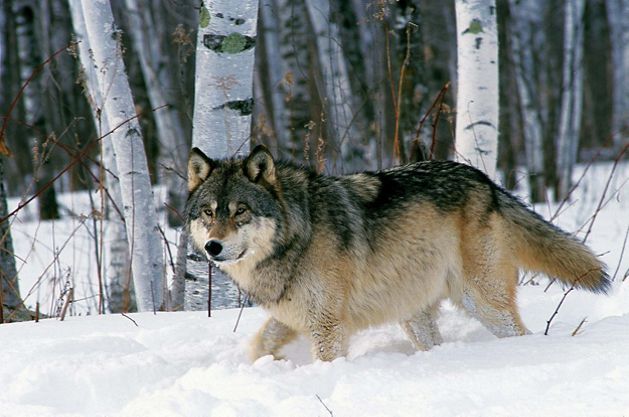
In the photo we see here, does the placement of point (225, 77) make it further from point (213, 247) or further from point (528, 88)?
point (528, 88)

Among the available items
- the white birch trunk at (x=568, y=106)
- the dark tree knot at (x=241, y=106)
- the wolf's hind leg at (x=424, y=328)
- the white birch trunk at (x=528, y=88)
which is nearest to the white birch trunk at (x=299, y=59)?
the white birch trunk at (x=528, y=88)

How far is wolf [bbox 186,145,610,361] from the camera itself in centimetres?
390

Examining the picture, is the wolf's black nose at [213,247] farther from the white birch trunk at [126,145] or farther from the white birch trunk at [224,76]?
the white birch trunk at [126,145]

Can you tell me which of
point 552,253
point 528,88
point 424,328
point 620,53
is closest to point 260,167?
point 424,328

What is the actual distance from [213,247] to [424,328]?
1620mm

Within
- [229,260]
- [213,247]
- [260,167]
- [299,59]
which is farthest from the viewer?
[299,59]

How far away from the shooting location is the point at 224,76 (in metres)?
4.97

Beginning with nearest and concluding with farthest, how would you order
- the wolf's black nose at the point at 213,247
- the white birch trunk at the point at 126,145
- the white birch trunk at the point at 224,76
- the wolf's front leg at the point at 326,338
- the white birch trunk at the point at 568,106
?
the wolf's black nose at the point at 213,247 < the wolf's front leg at the point at 326,338 < the white birch trunk at the point at 224,76 < the white birch trunk at the point at 126,145 < the white birch trunk at the point at 568,106

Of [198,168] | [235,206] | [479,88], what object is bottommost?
[235,206]

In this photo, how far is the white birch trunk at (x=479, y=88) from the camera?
19.8ft

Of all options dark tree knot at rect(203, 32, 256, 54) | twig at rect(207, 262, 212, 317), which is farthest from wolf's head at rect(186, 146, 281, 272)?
dark tree knot at rect(203, 32, 256, 54)

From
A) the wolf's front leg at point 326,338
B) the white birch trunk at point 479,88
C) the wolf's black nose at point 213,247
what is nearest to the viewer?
the wolf's black nose at point 213,247

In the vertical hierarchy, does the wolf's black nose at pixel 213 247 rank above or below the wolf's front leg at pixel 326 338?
above

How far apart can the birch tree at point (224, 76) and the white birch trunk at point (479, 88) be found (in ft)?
6.54
